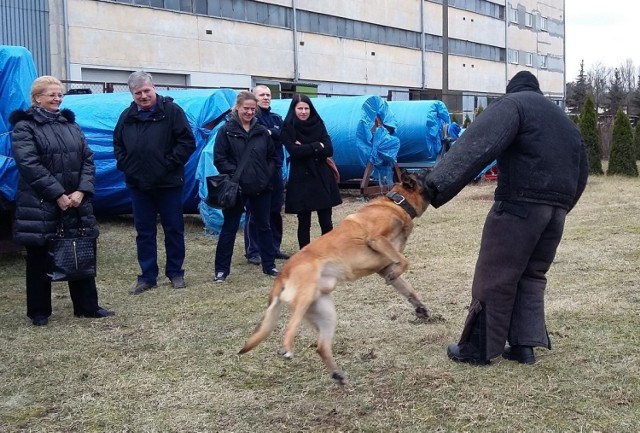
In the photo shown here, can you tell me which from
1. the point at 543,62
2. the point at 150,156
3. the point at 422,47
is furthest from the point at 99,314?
the point at 543,62

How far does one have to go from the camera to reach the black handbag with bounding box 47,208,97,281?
18.0 ft

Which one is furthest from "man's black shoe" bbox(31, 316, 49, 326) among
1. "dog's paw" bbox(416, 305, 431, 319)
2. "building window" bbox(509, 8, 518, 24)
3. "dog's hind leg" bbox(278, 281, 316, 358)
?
"building window" bbox(509, 8, 518, 24)

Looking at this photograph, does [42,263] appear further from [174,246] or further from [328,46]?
[328,46]

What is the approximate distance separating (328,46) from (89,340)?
3345 cm

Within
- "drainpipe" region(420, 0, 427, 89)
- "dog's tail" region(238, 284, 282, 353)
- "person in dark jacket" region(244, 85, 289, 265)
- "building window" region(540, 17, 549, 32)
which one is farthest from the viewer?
"building window" region(540, 17, 549, 32)

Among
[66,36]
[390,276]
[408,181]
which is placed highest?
[66,36]

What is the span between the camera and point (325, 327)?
13.1 feet

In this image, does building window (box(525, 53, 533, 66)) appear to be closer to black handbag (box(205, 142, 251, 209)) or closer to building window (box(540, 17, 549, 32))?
building window (box(540, 17, 549, 32))

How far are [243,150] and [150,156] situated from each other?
0.98 meters

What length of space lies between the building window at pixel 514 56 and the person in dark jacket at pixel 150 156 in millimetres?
50597

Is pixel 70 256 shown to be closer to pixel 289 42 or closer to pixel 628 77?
pixel 289 42

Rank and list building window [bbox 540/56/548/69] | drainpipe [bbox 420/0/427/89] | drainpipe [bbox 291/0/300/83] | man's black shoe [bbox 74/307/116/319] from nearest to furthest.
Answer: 1. man's black shoe [bbox 74/307/116/319]
2. drainpipe [bbox 291/0/300/83]
3. drainpipe [bbox 420/0/427/89]
4. building window [bbox 540/56/548/69]

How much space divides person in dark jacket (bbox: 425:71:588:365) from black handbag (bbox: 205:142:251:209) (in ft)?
9.92

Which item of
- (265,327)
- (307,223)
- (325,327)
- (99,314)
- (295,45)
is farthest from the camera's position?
(295,45)
